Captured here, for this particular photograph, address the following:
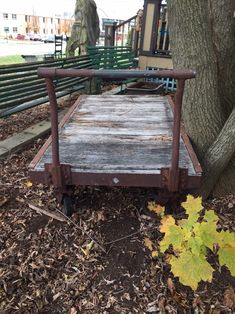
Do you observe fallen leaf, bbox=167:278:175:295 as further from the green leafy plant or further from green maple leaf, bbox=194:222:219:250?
green maple leaf, bbox=194:222:219:250

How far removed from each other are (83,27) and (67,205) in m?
7.67

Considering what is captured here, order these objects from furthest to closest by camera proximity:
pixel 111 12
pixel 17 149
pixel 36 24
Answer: pixel 36 24 → pixel 111 12 → pixel 17 149

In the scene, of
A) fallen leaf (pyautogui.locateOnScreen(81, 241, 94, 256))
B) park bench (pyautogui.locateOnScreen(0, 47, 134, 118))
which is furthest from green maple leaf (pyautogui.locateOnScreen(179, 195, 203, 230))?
park bench (pyautogui.locateOnScreen(0, 47, 134, 118))

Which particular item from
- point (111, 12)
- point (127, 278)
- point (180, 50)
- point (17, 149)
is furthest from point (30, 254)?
point (111, 12)

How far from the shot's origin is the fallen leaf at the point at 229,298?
Result: 2137mm

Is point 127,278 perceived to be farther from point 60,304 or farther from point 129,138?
point 129,138

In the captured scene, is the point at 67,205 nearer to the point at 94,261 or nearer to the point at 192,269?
the point at 94,261

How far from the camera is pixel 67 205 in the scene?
9.24 ft

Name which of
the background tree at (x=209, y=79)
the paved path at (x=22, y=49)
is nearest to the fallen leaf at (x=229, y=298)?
the background tree at (x=209, y=79)

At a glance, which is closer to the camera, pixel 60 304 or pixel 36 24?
pixel 60 304

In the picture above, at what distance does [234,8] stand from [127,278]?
258 cm

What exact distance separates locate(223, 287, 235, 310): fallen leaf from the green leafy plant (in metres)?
0.31

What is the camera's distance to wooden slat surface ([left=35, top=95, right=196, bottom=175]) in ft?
8.55

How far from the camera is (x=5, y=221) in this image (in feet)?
9.21
